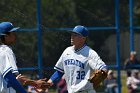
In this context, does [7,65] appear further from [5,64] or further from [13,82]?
[13,82]

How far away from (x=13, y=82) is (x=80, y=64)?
85.2 inches

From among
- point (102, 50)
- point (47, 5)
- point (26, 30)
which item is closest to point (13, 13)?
point (26, 30)

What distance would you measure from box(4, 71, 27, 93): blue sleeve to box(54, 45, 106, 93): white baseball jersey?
6.65ft

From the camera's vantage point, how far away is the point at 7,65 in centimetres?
782

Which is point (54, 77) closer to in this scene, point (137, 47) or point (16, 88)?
point (16, 88)

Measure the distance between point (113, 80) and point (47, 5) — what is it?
9.83 ft

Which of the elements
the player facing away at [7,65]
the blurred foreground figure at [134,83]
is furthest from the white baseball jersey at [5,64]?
the blurred foreground figure at [134,83]

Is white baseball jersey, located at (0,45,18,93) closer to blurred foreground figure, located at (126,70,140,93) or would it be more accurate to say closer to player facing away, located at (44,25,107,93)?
player facing away, located at (44,25,107,93)

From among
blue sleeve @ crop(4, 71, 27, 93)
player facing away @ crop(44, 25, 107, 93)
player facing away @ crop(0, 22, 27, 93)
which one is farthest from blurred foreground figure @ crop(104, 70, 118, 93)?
blue sleeve @ crop(4, 71, 27, 93)

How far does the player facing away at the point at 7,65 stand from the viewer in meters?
7.68

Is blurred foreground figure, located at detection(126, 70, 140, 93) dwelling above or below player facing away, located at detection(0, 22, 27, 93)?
below

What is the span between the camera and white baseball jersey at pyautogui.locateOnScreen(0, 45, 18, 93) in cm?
781

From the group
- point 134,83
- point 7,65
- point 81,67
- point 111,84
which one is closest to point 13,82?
point 7,65

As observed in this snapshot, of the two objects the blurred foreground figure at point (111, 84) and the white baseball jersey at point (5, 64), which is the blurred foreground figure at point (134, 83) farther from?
the white baseball jersey at point (5, 64)
